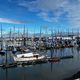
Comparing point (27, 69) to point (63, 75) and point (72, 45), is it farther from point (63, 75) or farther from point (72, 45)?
point (72, 45)

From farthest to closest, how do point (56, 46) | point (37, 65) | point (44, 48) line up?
point (56, 46) < point (44, 48) < point (37, 65)

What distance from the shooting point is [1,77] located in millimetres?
45000

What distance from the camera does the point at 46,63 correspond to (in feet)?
201

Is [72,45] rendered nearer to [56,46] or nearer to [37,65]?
[56,46]

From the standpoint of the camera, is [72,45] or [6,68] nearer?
[6,68]

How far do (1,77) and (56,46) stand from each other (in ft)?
224

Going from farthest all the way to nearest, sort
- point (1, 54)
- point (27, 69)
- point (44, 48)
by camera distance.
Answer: point (44, 48) < point (1, 54) < point (27, 69)

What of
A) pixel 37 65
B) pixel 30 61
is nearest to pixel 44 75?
pixel 37 65

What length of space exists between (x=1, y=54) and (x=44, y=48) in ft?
96.8

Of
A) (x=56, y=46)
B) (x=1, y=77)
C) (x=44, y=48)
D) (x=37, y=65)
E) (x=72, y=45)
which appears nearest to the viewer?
(x=1, y=77)

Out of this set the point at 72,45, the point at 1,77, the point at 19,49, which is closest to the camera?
the point at 1,77

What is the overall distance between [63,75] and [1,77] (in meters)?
14.7

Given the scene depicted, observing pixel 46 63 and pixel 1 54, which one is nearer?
pixel 46 63

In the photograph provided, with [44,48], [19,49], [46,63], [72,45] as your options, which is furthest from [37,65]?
[72,45]
